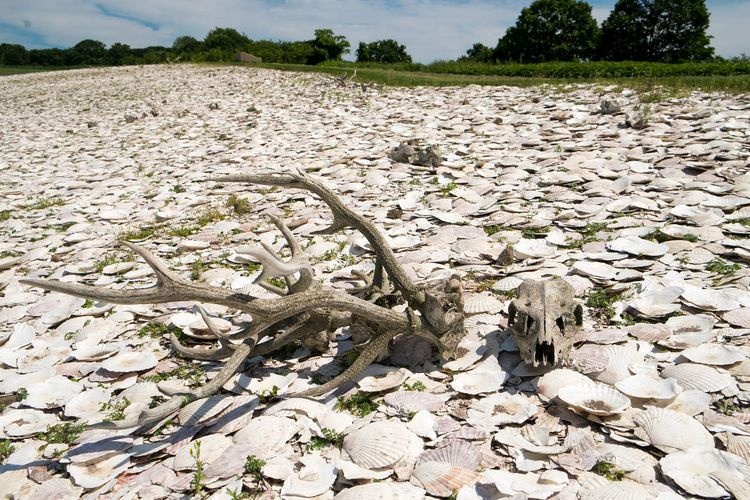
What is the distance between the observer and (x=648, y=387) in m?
2.34

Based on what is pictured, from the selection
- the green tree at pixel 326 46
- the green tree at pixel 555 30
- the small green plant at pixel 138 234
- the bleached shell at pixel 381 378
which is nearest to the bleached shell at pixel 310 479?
the bleached shell at pixel 381 378

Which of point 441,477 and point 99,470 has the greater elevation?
point 441,477

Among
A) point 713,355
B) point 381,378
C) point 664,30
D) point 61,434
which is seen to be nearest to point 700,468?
point 713,355

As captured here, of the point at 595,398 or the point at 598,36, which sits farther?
the point at 598,36

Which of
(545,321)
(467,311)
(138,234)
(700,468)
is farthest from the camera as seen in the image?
(138,234)

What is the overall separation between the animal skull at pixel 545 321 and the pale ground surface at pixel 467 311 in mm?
126

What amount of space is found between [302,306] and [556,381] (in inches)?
52.1

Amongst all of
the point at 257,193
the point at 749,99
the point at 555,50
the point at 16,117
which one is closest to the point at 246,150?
the point at 257,193

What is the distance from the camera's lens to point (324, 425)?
237 cm

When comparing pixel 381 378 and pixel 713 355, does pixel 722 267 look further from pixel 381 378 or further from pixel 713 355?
pixel 381 378

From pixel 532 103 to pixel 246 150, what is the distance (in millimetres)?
5952

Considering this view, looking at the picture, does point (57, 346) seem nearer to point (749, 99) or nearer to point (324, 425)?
point (324, 425)

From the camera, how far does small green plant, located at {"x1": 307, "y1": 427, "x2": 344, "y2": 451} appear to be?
2256 mm

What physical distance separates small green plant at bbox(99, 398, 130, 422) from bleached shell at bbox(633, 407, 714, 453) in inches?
99.6
